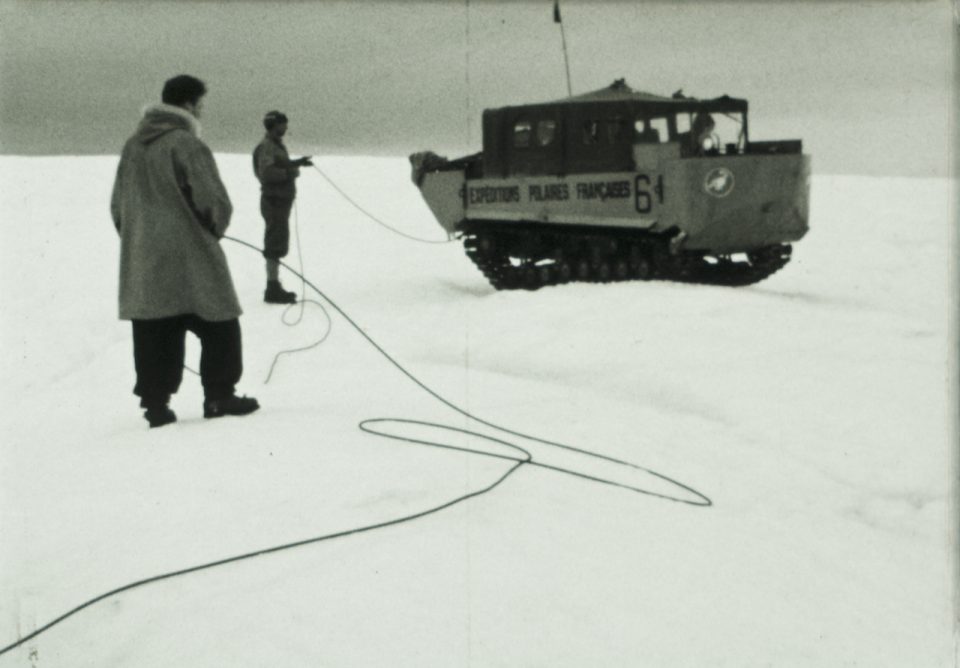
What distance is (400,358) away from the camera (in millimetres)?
8195

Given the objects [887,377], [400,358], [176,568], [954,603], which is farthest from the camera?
[400,358]

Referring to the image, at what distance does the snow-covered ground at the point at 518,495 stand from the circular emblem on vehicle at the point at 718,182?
1031mm

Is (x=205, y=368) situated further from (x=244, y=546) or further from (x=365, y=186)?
(x=365, y=186)

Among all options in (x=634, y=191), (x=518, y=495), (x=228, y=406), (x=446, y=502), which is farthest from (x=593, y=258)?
(x=446, y=502)

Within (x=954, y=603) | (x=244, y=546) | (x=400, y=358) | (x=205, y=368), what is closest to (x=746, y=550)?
(x=954, y=603)

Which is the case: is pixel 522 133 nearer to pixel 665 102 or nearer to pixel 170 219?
pixel 665 102

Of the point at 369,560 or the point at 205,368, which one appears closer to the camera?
the point at 369,560

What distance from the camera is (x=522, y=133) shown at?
12.0 metres

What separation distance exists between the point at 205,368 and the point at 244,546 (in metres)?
1.94

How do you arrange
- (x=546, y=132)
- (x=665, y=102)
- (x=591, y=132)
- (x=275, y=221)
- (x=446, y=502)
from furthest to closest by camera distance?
(x=546, y=132)
(x=591, y=132)
(x=665, y=102)
(x=275, y=221)
(x=446, y=502)

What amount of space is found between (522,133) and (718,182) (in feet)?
7.60

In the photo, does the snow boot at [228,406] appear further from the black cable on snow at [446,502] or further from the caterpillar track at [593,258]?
the caterpillar track at [593,258]

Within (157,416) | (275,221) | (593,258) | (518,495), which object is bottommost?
(518,495)

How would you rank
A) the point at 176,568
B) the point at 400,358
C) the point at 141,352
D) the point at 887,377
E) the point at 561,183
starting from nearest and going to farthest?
the point at 176,568
the point at 141,352
the point at 887,377
the point at 400,358
the point at 561,183
